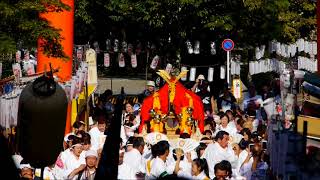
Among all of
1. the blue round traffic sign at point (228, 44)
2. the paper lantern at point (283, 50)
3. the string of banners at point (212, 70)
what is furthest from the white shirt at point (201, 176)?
the paper lantern at point (283, 50)

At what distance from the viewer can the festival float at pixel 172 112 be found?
15.3 m

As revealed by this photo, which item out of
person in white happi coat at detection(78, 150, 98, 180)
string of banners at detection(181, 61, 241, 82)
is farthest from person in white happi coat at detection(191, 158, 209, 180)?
string of banners at detection(181, 61, 241, 82)

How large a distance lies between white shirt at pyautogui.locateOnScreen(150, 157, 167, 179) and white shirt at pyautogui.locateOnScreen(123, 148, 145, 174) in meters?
0.35

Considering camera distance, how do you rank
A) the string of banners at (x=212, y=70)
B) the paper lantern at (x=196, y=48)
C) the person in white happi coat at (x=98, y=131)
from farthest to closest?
the paper lantern at (x=196, y=48)
the string of banners at (x=212, y=70)
the person in white happi coat at (x=98, y=131)

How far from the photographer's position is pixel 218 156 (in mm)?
9453

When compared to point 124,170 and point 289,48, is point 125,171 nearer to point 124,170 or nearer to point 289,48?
point 124,170

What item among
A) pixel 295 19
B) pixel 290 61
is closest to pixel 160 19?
pixel 290 61

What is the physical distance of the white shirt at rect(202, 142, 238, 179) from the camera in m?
9.45

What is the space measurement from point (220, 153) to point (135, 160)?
118 centimetres

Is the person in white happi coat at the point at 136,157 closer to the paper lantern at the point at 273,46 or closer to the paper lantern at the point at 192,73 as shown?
the paper lantern at the point at 192,73

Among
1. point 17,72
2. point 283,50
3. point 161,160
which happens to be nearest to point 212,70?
point 283,50

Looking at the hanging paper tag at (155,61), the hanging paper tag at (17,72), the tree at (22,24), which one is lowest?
the hanging paper tag at (17,72)

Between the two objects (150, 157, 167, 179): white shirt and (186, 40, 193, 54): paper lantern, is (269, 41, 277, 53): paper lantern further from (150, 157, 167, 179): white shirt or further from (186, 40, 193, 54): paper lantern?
(150, 157, 167, 179): white shirt

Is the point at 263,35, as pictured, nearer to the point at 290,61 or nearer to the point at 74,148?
the point at 290,61
